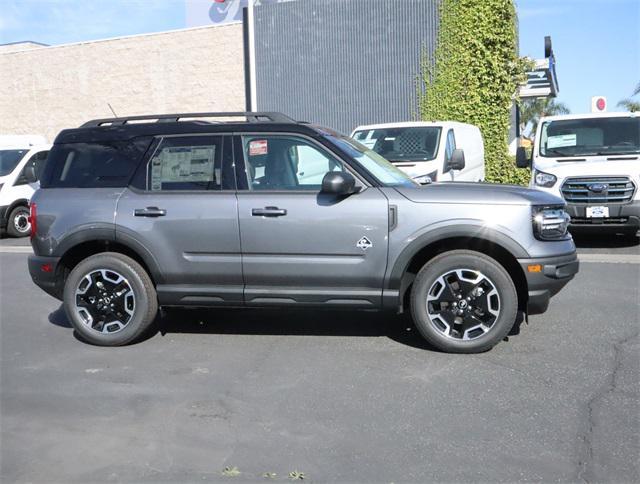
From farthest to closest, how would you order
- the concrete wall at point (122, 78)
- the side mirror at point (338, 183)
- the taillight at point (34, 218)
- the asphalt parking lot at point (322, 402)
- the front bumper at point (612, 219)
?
the concrete wall at point (122, 78) < the front bumper at point (612, 219) < the taillight at point (34, 218) < the side mirror at point (338, 183) < the asphalt parking lot at point (322, 402)

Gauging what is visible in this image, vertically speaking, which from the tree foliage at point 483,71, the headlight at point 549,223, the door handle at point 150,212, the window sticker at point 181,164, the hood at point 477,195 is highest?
the tree foliage at point 483,71

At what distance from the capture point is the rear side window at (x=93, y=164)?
5.73 m

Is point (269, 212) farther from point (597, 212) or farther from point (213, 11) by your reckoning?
point (213, 11)

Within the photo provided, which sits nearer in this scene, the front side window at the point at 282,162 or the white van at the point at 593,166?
the front side window at the point at 282,162

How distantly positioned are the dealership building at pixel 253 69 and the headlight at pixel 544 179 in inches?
370

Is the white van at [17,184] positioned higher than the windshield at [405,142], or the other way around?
the windshield at [405,142]

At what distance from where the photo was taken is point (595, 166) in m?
10.2

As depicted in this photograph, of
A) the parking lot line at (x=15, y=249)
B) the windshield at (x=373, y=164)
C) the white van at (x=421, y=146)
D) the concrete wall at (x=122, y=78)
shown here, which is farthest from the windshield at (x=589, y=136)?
the concrete wall at (x=122, y=78)

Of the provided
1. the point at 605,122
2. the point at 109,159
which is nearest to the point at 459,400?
the point at 109,159

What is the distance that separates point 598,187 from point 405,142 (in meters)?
2.98

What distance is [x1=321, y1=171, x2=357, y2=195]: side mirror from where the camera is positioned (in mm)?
5066

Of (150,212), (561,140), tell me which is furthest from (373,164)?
(561,140)

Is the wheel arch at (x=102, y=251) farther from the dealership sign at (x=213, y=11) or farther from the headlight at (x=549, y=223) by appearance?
the dealership sign at (x=213, y=11)

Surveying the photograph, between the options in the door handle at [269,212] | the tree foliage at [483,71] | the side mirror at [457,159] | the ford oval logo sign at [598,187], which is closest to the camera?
the door handle at [269,212]
